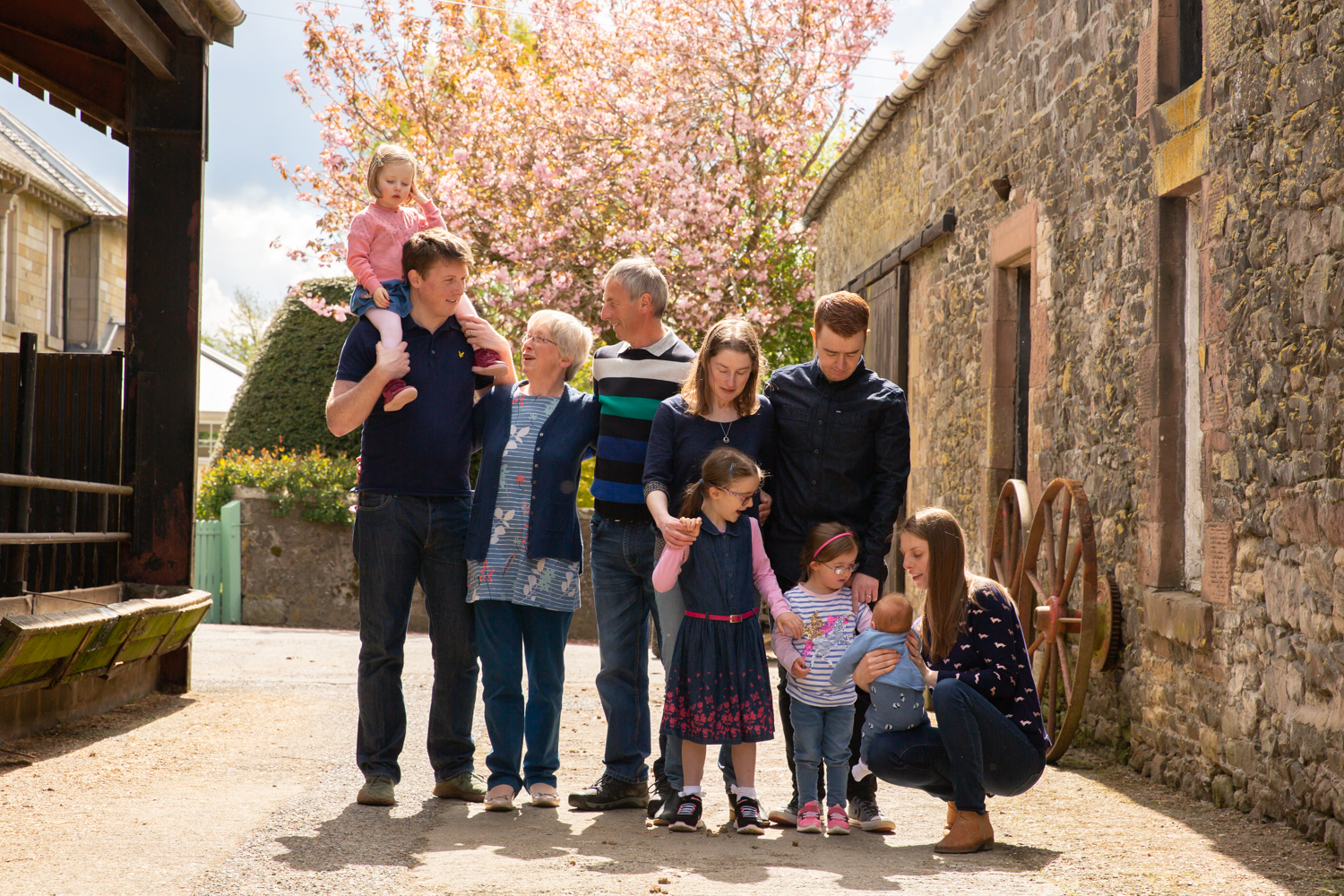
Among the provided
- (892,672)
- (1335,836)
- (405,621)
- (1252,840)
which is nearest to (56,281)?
(405,621)

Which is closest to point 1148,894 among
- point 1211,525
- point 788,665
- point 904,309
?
point 788,665

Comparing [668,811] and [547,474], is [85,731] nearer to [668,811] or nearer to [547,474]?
[547,474]

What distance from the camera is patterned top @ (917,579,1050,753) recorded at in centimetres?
379

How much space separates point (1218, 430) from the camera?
190 inches

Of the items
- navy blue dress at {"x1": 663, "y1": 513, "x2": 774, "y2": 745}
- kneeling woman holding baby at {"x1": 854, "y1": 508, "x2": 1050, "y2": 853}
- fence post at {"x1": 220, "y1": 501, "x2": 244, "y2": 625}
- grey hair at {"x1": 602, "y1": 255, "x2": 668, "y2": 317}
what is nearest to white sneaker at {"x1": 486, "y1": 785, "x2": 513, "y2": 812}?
navy blue dress at {"x1": 663, "y1": 513, "x2": 774, "y2": 745}

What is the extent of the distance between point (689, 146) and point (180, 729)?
11.8 meters

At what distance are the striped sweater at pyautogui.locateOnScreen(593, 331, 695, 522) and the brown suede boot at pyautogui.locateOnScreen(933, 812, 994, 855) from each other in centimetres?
135

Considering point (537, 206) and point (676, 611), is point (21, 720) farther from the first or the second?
point (537, 206)

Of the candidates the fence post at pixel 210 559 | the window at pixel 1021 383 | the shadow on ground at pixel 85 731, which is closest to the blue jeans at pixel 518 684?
the shadow on ground at pixel 85 731

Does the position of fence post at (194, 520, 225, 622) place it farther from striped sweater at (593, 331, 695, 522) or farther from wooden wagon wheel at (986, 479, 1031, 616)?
striped sweater at (593, 331, 695, 522)

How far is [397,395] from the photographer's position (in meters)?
4.05

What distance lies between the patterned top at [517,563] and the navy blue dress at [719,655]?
0.42 metres

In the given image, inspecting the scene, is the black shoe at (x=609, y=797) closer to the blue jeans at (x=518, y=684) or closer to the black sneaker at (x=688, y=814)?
the blue jeans at (x=518, y=684)

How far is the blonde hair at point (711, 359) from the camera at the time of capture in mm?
3998
